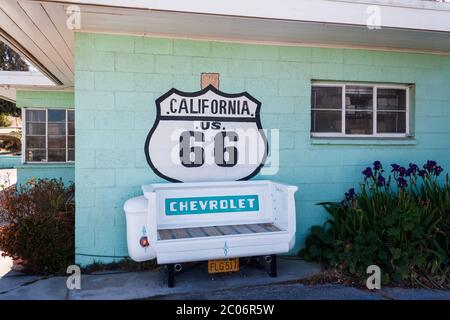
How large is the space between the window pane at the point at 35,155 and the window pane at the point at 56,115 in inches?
36.6

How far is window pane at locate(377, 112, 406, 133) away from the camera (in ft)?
19.6

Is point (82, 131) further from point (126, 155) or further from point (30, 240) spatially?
point (30, 240)

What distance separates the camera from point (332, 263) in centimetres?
470

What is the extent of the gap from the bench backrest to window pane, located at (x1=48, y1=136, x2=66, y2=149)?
686cm

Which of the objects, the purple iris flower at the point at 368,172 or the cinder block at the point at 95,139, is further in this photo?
the purple iris flower at the point at 368,172

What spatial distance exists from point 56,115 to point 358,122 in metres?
8.10

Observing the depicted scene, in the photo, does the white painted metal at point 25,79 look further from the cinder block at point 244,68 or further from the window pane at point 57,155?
the cinder block at point 244,68

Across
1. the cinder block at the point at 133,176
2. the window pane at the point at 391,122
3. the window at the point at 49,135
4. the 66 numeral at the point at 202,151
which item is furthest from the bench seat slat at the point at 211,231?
the window at the point at 49,135

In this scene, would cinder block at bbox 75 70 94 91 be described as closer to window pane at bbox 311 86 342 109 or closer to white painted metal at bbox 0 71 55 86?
window pane at bbox 311 86 342 109

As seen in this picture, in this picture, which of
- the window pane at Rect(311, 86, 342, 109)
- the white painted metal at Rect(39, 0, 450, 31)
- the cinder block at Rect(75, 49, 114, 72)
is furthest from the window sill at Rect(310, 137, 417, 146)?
the cinder block at Rect(75, 49, 114, 72)

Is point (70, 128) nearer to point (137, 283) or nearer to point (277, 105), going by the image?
point (277, 105)

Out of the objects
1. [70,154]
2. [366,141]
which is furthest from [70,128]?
[366,141]

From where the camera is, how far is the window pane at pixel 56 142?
10.4m
